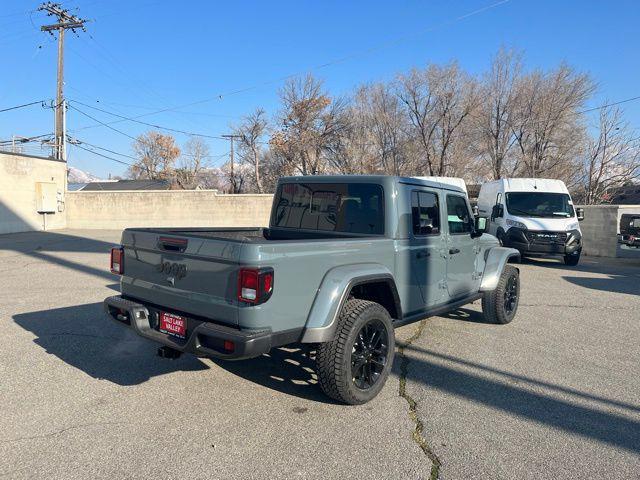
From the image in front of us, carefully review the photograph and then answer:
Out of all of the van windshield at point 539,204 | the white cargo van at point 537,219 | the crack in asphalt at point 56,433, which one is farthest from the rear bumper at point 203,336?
the van windshield at point 539,204

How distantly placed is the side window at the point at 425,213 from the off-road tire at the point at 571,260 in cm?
1001

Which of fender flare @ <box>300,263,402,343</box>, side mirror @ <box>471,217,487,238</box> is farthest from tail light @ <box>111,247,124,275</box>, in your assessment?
side mirror @ <box>471,217,487,238</box>

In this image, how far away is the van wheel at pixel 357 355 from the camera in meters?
3.55

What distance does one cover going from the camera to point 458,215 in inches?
214

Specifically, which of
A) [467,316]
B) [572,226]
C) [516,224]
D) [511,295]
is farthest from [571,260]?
[467,316]

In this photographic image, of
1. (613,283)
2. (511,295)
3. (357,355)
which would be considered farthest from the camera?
(613,283)

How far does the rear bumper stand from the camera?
310 cm

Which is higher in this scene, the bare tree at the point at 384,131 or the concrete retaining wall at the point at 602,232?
the bare tree at the point at 384,131

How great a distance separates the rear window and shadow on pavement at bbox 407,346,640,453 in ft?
4.95

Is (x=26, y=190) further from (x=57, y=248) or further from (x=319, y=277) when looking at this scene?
(x=319, y=277)

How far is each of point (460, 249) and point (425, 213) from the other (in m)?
0.83

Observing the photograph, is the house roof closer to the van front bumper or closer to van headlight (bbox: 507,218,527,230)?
van headlight (bbox: 507,218,527,230)

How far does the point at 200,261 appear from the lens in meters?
3.42

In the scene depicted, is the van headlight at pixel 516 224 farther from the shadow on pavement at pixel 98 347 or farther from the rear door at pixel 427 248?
the shadow on pavement at pixel 98 347
